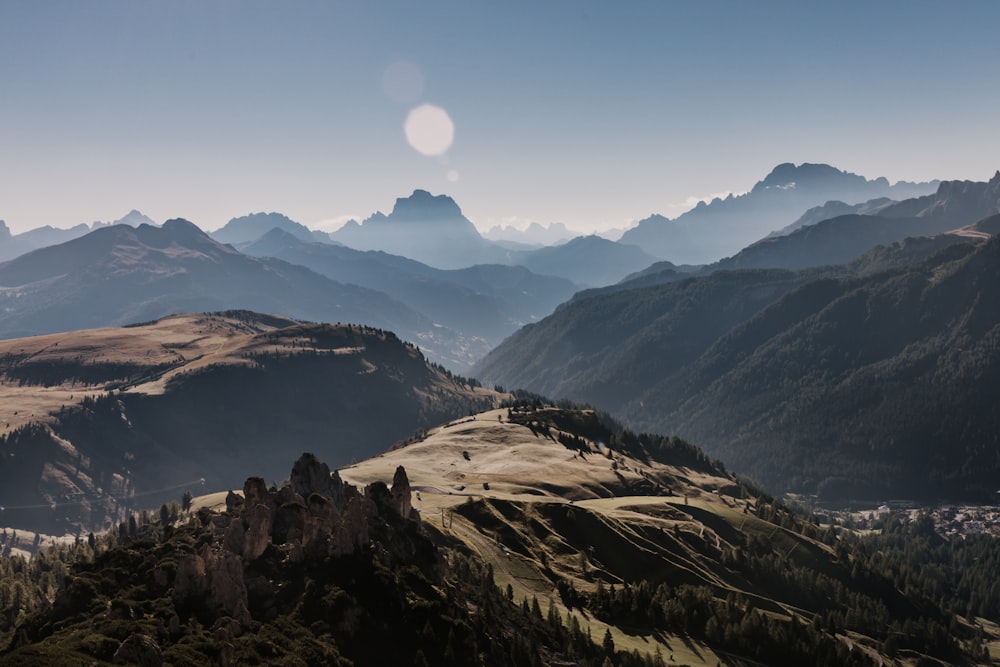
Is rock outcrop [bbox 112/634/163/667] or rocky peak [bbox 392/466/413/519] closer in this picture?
rock outcrop [bbox 112/634/163/667]

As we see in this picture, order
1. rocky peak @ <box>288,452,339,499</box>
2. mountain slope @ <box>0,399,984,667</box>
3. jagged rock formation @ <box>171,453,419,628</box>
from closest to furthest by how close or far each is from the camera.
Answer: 1. mountain slope @ <box>0,399,984,667</box>
2. jagged rock formation @ <box>171,453,419,628</box>
3. rocky peak @ <box>288,452,339,499</box>

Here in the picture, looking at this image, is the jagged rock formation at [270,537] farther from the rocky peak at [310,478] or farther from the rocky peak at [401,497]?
the rocky peak at [310,478]

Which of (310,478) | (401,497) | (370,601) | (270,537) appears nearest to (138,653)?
(370,601)

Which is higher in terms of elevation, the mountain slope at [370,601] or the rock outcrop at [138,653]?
the rock outcrop at [138,653]

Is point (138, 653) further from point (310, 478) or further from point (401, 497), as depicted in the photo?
point (310, 478)

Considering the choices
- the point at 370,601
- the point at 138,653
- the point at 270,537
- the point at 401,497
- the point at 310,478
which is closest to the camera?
the point at 138,653

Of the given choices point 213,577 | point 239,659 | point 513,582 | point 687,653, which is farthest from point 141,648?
point 687,653

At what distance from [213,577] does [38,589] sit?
13110 cm

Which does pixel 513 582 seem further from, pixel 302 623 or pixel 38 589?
pixel 38 589

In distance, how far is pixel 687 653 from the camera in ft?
454

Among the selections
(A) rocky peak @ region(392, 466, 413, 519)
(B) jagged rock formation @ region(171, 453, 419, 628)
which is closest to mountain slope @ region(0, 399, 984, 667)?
(B) jagged rock formation @ region(171, 453, 419, 628)

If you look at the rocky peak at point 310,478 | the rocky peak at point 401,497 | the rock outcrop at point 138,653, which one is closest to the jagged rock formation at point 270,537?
the rocky peak at point 401,497

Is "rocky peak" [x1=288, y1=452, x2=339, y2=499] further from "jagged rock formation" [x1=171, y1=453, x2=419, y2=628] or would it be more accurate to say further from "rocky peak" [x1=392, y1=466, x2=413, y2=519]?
"rocky peak" [x1=392, y1=466, x2=413, y2=519]

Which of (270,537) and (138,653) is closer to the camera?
(138,653)
